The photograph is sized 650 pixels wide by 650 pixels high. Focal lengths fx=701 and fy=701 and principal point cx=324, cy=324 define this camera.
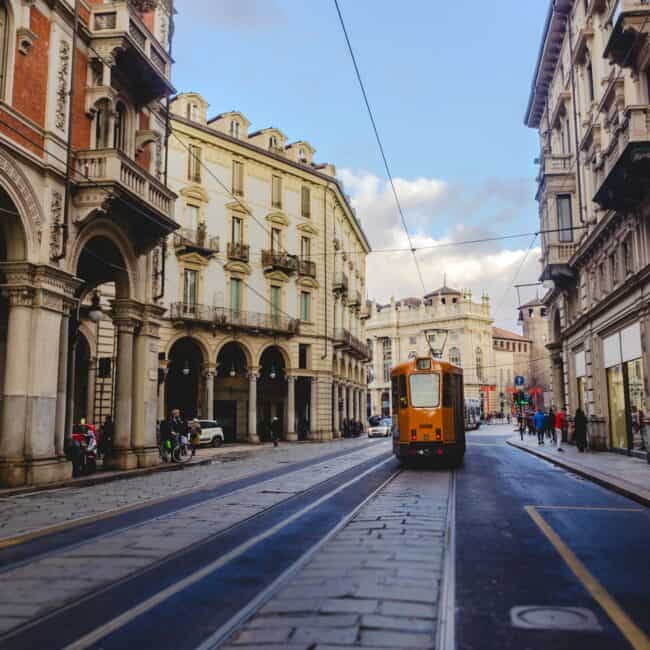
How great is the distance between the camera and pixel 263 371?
45.0 meters

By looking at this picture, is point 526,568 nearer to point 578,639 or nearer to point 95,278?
point 578,639

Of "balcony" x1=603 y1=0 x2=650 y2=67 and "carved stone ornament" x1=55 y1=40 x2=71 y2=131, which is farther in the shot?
"balcony" x1=603 y1=0 x2=650 y2=67

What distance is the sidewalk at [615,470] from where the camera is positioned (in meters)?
13.1

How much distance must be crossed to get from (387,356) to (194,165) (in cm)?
7238

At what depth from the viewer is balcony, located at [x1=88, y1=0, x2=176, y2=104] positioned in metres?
17.6

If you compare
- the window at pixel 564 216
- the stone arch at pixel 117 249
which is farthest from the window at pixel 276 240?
the stone arch at pixel 117 249

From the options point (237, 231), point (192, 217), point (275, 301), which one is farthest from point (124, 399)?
point (275, 301)

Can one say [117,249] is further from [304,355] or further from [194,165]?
[304,355]

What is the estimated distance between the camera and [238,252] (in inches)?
1603

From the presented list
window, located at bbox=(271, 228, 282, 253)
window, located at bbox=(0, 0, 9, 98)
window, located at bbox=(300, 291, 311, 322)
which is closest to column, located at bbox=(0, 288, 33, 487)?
window, located at bbox=(0, 0, 9, 98)

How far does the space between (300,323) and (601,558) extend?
3765 cm

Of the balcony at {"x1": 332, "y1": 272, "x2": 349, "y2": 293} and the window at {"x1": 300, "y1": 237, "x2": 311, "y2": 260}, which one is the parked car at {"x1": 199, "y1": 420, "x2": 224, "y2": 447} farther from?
the balcony at {"x1": 332, "y1": 272, "x2": 349, "y2": 293}

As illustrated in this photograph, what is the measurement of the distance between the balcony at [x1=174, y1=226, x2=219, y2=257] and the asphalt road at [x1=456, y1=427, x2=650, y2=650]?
27397 mm

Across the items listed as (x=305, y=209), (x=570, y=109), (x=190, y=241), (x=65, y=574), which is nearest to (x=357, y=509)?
(x=65, y=574)
